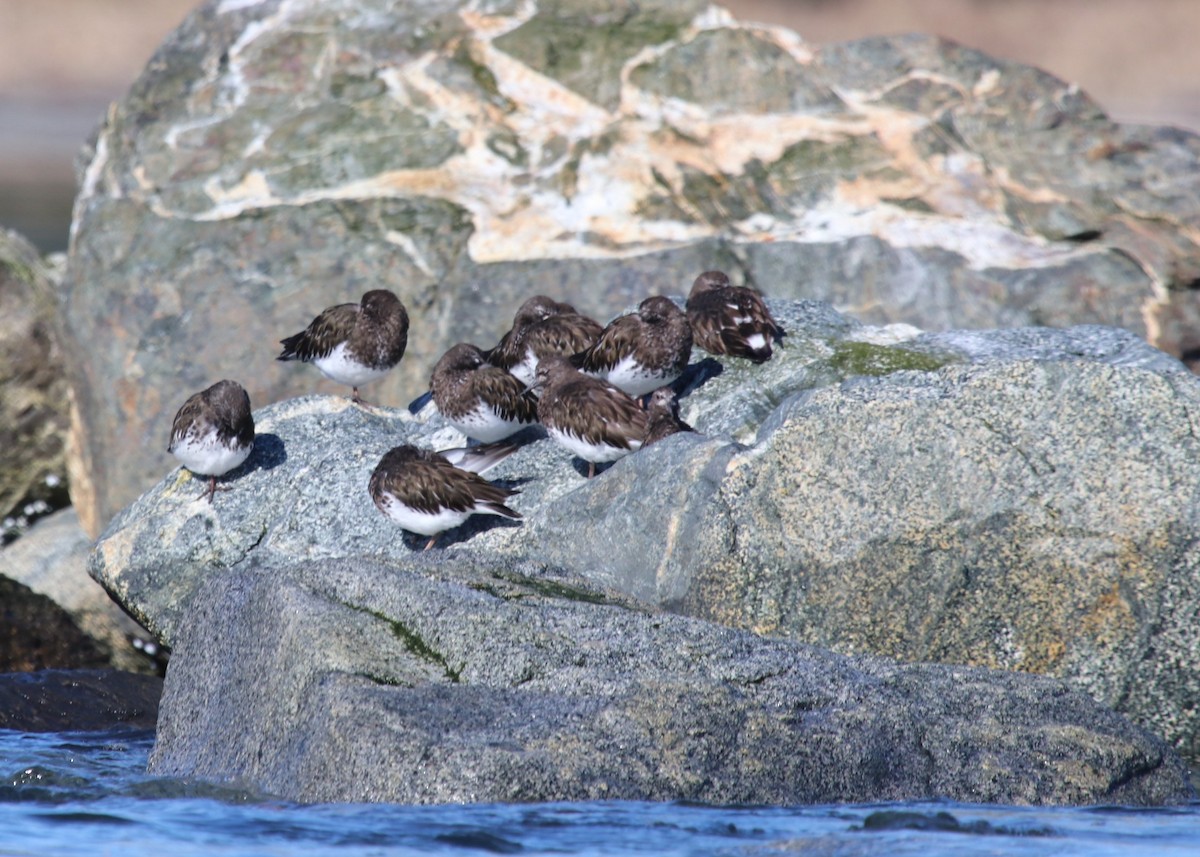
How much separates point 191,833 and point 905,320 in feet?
29.7

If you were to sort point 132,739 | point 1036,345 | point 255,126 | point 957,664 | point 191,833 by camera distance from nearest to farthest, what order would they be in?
1. point 191,833
2. point 957,664
3. point 132,739
4. point 1036,345
5. point 255,126

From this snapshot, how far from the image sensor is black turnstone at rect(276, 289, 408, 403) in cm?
1216

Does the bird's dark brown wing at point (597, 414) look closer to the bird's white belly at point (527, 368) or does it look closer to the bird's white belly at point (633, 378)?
the bird's white belly at point (633, 378)

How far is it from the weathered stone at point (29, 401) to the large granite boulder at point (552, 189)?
1.00m

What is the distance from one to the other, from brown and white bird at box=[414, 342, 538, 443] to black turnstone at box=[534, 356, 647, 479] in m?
0.47

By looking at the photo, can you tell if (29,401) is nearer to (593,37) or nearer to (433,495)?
(593,37)

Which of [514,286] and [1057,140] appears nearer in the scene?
[514,286]

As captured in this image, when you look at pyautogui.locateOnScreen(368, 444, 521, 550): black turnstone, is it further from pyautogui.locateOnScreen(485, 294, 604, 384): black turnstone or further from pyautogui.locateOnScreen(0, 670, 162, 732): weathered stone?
pyautogui.locateOnScreen(0, 670, 162, 732): weathered stone

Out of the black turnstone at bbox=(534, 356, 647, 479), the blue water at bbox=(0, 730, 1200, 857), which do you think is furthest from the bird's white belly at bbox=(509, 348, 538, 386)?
the blue water at bbox=(0, 730, 1200, 857)

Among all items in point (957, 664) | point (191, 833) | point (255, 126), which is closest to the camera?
point (191, 833)

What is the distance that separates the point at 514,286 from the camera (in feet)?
45.7

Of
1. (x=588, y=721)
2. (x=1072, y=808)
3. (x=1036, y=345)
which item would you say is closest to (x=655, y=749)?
(x=588, y=721)

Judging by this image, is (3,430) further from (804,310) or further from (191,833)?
(191,833)

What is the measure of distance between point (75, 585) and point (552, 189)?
5.68 m
